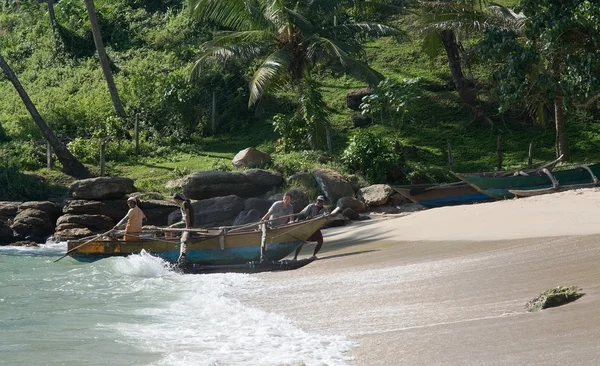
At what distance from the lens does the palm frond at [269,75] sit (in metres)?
28.5

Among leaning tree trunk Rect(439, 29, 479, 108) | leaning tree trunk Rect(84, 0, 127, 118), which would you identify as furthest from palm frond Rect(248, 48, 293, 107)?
leaning tree trunk Rect(84, 0, 127, 118)

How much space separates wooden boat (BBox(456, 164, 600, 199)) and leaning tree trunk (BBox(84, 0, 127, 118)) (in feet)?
52.6

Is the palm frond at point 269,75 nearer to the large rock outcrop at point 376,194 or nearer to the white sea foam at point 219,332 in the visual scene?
the large rock outcrop at point 376,194

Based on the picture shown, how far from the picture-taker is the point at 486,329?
28.4 ft

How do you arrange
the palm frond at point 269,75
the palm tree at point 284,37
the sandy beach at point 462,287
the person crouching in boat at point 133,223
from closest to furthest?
the sandy beach at point 462,287 → the person crouching in boat at point 133,223 → the palm frond at point 269,75 → the palm tree at point 284,37

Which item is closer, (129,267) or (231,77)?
(129,267)

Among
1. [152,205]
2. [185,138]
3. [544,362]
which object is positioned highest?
[185,138]

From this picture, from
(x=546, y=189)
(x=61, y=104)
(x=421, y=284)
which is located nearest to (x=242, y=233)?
(x=421, y=284)

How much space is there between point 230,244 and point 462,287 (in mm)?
7143

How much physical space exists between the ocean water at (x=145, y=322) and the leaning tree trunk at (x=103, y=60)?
16317 millimetres

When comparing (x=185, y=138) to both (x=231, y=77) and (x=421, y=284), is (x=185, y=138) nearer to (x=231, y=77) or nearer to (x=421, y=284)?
(x=231, y=77)

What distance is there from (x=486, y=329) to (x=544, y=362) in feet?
4.62

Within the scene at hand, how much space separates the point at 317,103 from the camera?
29.1 metres

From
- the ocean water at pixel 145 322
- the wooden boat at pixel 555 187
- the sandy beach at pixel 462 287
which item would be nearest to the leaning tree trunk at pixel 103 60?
the ocean water at pixel 145 322
